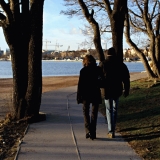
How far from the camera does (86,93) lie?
7.52 meters

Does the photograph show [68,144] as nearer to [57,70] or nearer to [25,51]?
[25,51]

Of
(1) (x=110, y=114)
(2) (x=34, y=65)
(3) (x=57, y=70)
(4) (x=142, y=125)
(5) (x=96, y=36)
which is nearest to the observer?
(1) (x=110, y=114)

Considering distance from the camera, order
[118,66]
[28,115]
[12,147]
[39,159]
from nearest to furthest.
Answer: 1. [39,159]
2. [12,147]
3. [118,66]
4. [28,115]

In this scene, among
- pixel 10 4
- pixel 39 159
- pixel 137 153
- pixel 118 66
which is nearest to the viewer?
pixel 39 159

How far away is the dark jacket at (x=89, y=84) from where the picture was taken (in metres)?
7.45

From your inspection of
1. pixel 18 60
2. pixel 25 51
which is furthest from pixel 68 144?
pixel 25 51

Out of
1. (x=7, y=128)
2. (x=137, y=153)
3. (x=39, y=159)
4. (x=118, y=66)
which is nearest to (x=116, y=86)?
(x=118, y=66)

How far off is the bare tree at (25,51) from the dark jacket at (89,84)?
2574 mm

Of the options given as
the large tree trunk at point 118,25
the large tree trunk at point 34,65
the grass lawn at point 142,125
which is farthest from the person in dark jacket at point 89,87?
the large tree trunk at point 118,25

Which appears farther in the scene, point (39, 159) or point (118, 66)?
point (118, 66)

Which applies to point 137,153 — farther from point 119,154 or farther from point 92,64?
point 92,64

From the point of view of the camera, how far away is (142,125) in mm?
8742

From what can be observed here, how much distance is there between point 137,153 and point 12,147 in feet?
7.76

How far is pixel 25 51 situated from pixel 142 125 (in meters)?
3.80
